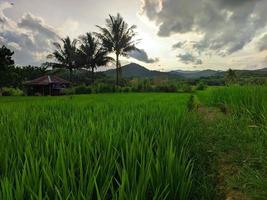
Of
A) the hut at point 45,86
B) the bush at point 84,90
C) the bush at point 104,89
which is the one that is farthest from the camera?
the hut at point 45,86

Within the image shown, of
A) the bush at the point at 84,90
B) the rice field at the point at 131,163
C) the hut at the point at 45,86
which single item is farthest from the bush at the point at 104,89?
the rice field at the point at 131,163

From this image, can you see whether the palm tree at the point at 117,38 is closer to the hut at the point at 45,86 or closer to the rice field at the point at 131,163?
the hut at the point at 45,86

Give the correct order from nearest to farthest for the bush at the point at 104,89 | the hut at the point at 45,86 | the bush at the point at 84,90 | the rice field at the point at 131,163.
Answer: the rice field at the point at 131,163 → the bush at the point at 104,89 → the bush at the point at 84,90 → the hut at the point at 45,86

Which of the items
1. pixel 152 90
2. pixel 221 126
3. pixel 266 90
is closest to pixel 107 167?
pixel 221 126

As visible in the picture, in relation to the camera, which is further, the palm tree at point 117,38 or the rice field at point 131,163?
the palm tree at point 117,38

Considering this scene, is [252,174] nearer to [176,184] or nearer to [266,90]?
[176,184]

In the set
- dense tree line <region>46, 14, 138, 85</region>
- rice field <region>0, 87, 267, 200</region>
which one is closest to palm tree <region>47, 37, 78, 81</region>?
dense tree line <region>46, 14, 138, 85</region>

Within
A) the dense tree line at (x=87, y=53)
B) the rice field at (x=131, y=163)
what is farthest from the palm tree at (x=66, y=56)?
the rice field at (x=131, y=163)

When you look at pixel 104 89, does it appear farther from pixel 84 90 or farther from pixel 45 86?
pixel 45 86

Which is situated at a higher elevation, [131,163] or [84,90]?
[131,163]

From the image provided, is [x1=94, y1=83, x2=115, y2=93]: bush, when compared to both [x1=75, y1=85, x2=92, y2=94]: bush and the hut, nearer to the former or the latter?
[x1=75, y1=85, x2=92, y2=94]: bush

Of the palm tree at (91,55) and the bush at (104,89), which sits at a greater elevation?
the palm tree at (91,55)

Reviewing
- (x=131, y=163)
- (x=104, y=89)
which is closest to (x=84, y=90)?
(x=104, y=89)

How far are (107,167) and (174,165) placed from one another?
42cm
